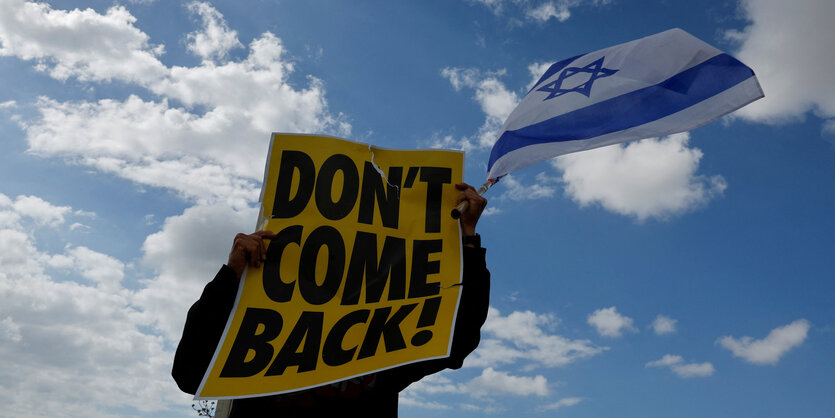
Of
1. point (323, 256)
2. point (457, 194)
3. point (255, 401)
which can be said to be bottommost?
point (255, 401)

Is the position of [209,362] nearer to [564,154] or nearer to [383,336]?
[383,336]

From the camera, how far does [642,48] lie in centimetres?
654

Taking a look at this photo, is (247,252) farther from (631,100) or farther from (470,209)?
(631,100)

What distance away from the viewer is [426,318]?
14.0 ft

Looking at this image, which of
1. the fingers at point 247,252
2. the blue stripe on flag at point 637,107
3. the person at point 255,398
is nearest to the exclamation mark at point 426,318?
the person at point 255,398

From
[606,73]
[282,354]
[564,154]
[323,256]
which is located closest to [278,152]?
[323,256]

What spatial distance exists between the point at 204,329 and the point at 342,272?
0.96 metres

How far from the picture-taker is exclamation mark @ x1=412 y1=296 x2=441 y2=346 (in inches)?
165

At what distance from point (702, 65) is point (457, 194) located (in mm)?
3105

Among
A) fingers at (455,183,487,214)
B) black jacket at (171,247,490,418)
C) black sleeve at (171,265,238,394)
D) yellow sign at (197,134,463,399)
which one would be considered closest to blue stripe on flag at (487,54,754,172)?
fingers at (455,183,487,214)

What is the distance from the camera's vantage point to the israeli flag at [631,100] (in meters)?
5.96

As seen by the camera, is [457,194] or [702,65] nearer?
[457,194]

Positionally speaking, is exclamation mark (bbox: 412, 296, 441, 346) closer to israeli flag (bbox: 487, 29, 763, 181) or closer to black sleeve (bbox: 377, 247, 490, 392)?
black sleeve (bbox: 377, 247, 490, 392)

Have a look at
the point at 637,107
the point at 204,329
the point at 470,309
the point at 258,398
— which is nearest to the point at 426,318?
the point at 470,309
